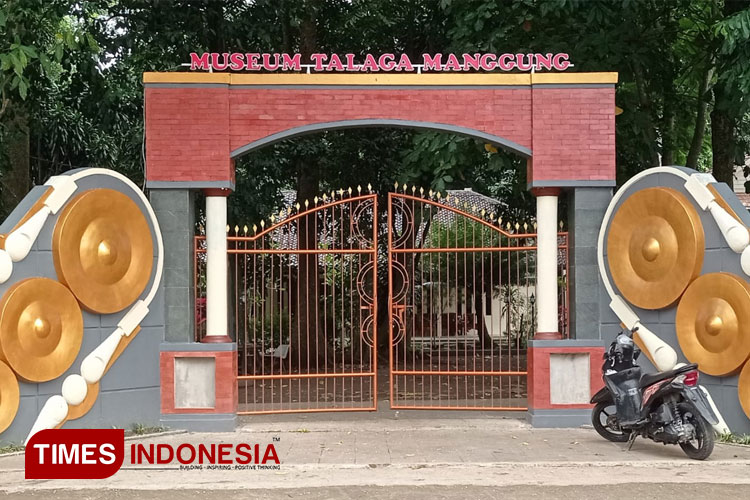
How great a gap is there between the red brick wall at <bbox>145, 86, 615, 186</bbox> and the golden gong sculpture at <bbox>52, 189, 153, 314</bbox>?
66 cm

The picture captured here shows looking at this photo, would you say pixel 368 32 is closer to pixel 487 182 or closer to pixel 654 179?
pixel 487 182

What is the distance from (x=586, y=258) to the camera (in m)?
9.70

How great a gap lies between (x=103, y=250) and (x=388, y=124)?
134 inches

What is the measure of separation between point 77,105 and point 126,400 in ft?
29.5

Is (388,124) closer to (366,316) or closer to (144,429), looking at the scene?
(144,429)

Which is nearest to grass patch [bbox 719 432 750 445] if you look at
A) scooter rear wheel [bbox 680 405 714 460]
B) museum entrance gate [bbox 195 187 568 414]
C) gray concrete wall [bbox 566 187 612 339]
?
scooter rear wheel [bbox 680 405 714 460]

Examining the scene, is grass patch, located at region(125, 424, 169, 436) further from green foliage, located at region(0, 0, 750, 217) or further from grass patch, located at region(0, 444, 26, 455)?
green foliage, located at region(0, 0, 750, 217)

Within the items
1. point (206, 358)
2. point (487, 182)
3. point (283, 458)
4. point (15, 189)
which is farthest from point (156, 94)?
point (487, 182)

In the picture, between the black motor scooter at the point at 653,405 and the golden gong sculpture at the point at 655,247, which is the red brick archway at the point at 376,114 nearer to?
the golden gong sculpture at the point at 655,247

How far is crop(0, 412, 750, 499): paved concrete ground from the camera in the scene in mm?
6691

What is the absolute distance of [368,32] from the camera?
16750 millimetres

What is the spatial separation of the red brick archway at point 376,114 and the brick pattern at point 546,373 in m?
1.87

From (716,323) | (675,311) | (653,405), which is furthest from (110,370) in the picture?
(716,323)

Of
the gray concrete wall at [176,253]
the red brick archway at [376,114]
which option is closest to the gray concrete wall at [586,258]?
the red brick archway at [376,114]
